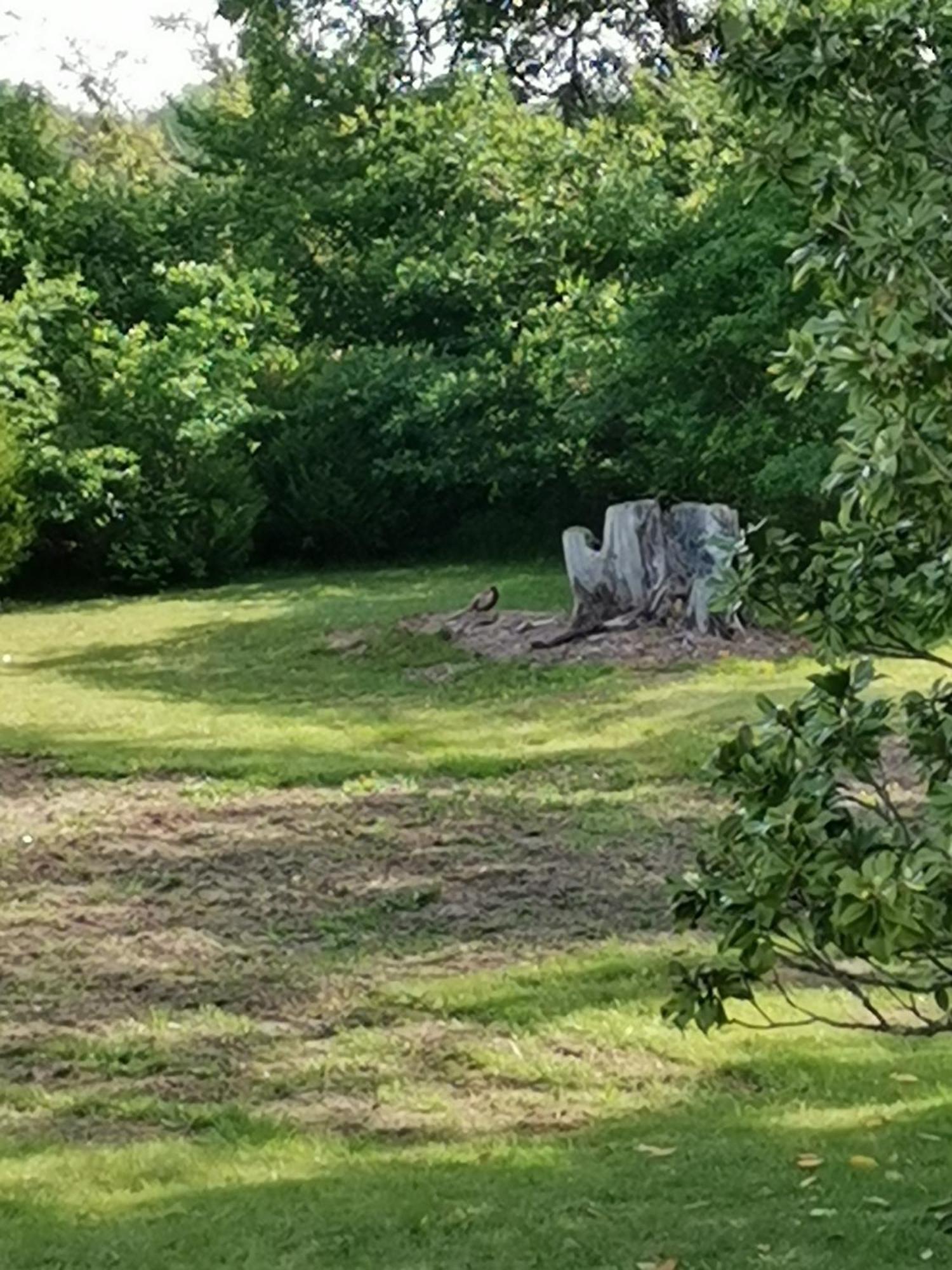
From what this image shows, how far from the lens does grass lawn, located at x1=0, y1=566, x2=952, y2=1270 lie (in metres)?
4.09

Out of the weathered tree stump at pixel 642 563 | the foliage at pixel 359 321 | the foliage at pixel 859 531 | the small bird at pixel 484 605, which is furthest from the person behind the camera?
the foliage at pixel 359 321

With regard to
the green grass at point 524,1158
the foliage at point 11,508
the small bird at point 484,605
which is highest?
the foliage at point 11,508

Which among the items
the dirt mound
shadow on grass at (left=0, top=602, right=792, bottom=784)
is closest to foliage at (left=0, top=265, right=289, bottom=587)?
shadow on grass at (left=0, top=602, right=792, bottom=784)

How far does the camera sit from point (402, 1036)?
5.57 metres

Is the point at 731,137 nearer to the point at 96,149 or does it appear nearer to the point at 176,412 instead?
the point at 176,412

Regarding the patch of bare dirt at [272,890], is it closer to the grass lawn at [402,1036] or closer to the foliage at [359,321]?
the grass lawn at [402,1036]

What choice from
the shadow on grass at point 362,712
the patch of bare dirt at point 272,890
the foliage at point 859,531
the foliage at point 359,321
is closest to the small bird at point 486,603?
Answer: the shadow on grass at point 362,712

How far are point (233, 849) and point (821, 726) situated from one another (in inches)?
211

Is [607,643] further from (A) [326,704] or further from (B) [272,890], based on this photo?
→ (B) [272,890]

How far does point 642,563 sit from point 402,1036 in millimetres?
8900

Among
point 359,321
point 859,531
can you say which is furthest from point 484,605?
point 859,531

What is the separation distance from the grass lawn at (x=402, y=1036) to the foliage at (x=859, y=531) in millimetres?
1155

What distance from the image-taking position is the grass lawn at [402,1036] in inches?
161

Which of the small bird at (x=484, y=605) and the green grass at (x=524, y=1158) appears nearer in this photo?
the green grass at (x=524, y=1158)
